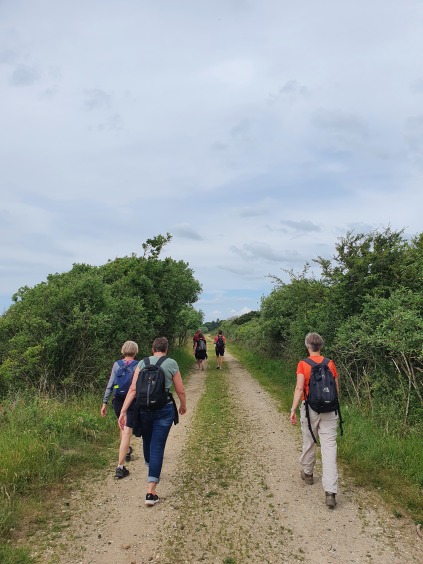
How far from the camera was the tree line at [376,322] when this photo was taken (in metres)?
7.16

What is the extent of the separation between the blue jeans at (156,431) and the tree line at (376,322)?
160 inches

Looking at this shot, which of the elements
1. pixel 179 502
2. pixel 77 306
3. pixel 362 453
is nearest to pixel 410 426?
pixel 362 453

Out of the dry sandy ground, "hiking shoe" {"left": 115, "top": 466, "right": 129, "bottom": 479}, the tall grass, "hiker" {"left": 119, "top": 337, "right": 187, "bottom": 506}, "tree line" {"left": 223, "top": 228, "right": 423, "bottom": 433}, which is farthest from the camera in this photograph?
"tree line" {"left": 223, "top": 228, "right": 423, "bottom": 433}

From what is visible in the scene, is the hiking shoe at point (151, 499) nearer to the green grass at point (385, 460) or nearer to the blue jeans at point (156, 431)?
the blue jeans at point (156, 431)

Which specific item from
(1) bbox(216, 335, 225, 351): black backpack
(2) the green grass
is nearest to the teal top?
(2) the green grass

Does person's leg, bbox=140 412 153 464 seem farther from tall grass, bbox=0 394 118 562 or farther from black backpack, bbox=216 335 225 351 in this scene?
black backpack, bbox=216 335 225 351

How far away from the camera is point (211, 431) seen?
7.91m

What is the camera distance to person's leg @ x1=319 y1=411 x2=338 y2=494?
4633mm

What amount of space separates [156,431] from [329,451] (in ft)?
7.04

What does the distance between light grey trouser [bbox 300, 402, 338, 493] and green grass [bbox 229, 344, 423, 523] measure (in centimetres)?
70

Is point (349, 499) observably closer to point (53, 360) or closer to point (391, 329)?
point (391, 329)

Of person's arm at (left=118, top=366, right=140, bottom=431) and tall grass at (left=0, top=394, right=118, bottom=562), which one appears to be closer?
tall grass at (left=0, top=394, right=118, bottom=562)

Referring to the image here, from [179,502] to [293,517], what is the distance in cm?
137

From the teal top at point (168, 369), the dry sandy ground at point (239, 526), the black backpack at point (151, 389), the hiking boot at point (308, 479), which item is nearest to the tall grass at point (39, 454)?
the dry sandy ground at point (239, 526)
